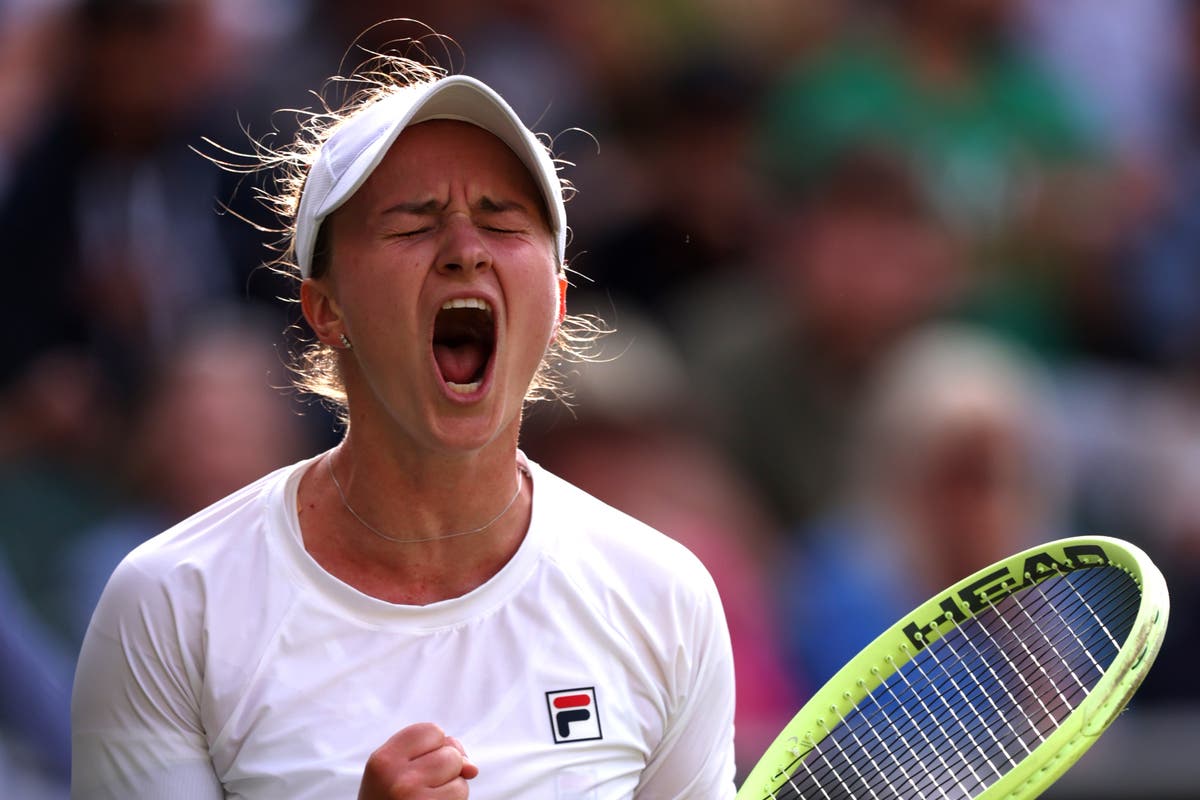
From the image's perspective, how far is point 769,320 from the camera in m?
4.95

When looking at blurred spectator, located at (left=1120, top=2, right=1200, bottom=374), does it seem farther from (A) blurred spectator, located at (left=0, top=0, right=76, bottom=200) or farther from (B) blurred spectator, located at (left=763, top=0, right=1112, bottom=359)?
(A) blurred spectator, located at (left=0, top=0, right=76, bottom=200)

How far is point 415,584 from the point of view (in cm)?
239

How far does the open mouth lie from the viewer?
257 cm

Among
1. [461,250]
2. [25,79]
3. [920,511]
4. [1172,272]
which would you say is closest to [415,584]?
[461,250]

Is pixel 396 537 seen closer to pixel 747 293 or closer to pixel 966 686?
pixel 966 686

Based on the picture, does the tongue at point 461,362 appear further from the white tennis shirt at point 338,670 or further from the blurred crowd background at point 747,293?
the blurred crowd background at point 747,293

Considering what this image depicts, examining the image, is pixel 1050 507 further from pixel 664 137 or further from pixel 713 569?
pixel 664 137

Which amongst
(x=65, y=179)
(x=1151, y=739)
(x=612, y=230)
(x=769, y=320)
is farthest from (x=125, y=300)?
(x=1151, y=739)

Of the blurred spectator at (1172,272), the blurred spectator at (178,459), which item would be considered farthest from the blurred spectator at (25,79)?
the blurred spectator at (1172,272)

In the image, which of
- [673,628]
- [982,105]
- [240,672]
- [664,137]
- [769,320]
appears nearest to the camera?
[240,672]

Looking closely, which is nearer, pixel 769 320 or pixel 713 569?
pixel 713 569

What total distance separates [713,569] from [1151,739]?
1.11 metres

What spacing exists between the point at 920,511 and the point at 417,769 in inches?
95.0

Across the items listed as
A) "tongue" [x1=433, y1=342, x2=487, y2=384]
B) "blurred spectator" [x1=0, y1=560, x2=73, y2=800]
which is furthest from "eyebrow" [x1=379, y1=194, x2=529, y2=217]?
"blurred spectator" [x1=0, y1=560, x2=73, y2=800]
